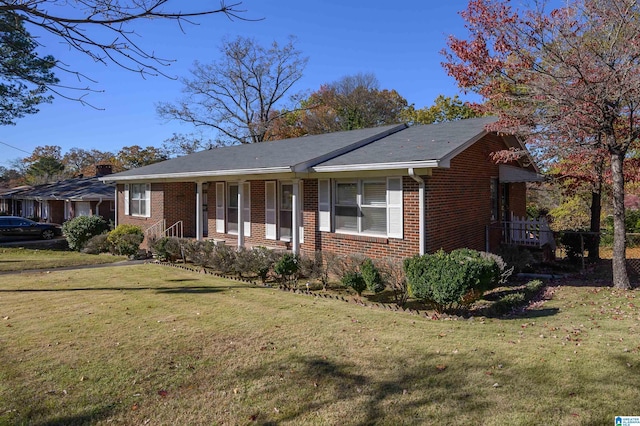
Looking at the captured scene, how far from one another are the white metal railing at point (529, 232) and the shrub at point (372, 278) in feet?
21.2

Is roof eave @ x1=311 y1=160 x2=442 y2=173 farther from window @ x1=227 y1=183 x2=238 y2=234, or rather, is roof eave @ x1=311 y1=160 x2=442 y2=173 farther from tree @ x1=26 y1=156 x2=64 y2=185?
tree @ x1=26 y1=156 x2=64 y2=185

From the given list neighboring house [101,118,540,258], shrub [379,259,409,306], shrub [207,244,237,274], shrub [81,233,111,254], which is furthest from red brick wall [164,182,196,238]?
shrub [379,259,409,306]

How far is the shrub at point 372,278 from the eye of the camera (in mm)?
9047

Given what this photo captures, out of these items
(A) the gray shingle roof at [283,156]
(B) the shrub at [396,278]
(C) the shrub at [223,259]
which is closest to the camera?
(B) the shrub at [396,278]

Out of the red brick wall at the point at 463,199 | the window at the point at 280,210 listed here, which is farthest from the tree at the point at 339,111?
the red brick wall at the point at 463,199

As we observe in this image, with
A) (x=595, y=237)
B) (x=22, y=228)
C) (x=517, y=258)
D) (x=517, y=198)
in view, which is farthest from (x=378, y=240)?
(x=22, y=228)

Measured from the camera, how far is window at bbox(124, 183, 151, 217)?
1889 centimetres

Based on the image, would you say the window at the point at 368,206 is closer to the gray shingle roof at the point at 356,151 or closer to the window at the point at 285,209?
the gray shingle roof at the point at 356,151

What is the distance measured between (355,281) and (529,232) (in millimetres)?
7691

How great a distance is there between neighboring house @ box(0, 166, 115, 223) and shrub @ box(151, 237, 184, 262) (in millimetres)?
16855

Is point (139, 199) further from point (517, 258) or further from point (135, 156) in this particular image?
point (135, 156)

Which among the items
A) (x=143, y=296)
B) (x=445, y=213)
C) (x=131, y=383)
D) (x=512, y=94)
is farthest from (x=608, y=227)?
(x=131, y=383)

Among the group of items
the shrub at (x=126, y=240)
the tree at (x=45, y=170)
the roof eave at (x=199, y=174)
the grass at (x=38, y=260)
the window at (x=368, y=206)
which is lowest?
the grass at (x=38, y=260)

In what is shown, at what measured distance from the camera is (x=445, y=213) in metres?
11.0
